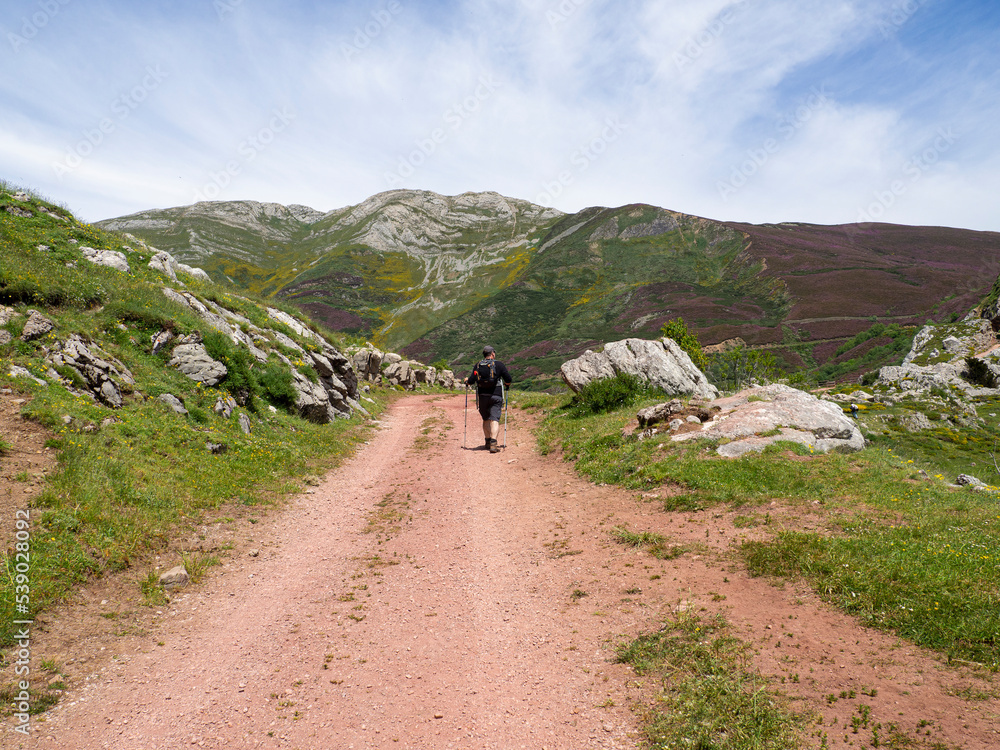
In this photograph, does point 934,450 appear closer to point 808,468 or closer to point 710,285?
point 808,468

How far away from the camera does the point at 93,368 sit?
416 inches

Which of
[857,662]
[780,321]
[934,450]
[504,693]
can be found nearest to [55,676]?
[504,693]

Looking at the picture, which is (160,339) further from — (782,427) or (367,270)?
(367,270)

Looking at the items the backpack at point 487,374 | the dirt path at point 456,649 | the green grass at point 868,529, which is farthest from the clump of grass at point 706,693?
the backpack at point 487,374

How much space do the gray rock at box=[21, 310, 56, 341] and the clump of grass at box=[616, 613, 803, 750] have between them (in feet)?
43.8

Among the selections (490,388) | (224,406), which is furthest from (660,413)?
(224,406)

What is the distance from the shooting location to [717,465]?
9.95 meters

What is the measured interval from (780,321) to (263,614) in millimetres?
91030

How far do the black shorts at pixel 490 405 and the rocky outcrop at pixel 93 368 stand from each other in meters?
9.82

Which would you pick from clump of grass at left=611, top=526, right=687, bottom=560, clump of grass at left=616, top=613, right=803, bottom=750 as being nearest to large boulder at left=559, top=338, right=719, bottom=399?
clump of grass at left=611, top=526, right=687, bottom=560

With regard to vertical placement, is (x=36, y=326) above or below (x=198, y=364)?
above

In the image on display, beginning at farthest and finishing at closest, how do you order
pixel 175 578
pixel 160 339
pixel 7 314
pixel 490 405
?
pixel 490 405 → pixel 160 339 → pixel 7 314 → pixel 175 578

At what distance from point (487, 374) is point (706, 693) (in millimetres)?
12238

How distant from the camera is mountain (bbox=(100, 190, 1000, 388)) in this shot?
250ft
